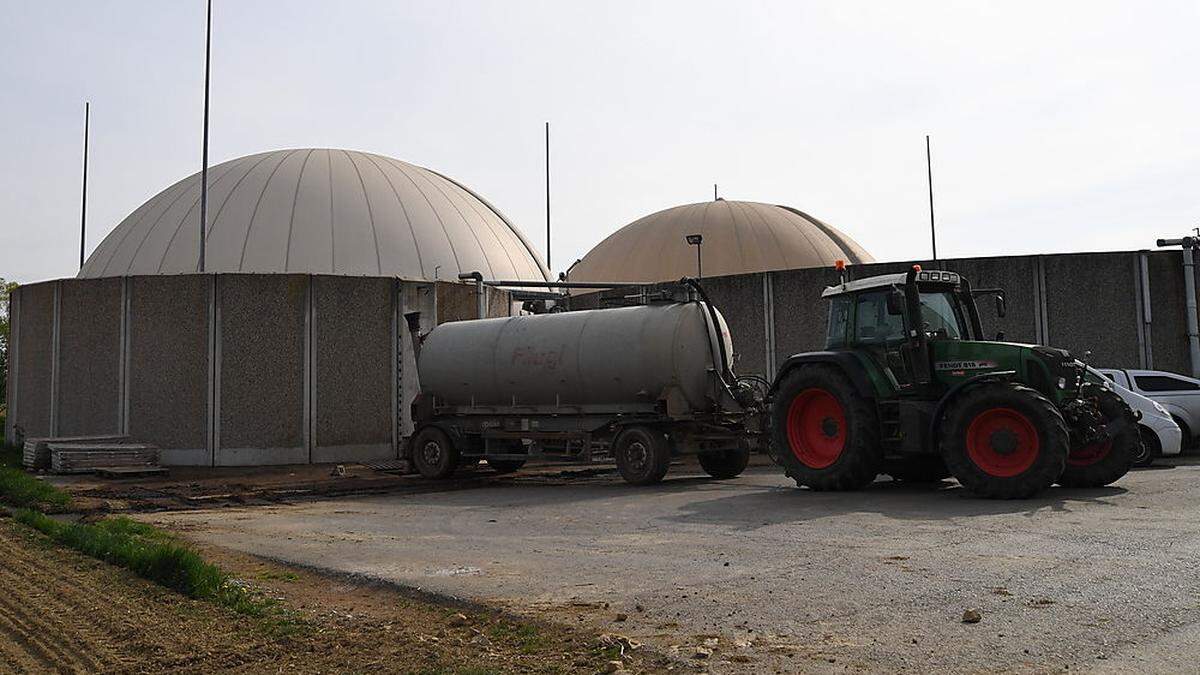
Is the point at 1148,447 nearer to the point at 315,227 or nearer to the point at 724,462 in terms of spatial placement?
the point at 724,462

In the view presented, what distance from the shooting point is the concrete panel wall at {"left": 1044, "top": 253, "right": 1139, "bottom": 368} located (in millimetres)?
19438

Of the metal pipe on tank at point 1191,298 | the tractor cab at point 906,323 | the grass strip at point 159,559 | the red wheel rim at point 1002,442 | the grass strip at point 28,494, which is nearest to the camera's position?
the grass strip at point 159,559

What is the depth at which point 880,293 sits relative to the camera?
43.2 feet

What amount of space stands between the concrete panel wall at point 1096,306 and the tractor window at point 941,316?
761 centimetres

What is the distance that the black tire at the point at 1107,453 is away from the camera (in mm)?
11883

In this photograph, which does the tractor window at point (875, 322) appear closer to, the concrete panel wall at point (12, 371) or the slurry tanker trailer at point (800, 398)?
the slurry tanker trailer at point (800, 398)

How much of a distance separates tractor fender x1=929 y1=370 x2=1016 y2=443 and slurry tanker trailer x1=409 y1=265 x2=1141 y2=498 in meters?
0.02


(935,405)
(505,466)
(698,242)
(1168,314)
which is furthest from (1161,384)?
(698,242)

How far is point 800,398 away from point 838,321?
1158 mm

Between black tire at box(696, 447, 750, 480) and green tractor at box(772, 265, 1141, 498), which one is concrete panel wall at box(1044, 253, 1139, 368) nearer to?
green tractor at box(772, 265, 1141, 498)

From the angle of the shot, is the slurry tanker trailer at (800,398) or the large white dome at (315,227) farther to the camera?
the large white dome at (315,227)

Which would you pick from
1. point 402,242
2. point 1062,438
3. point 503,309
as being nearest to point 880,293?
point 1062,438

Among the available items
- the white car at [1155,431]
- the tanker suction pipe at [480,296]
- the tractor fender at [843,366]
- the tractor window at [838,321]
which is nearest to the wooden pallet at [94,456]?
the tanker suction pipe at [480,296]

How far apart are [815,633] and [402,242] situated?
26052 mm
